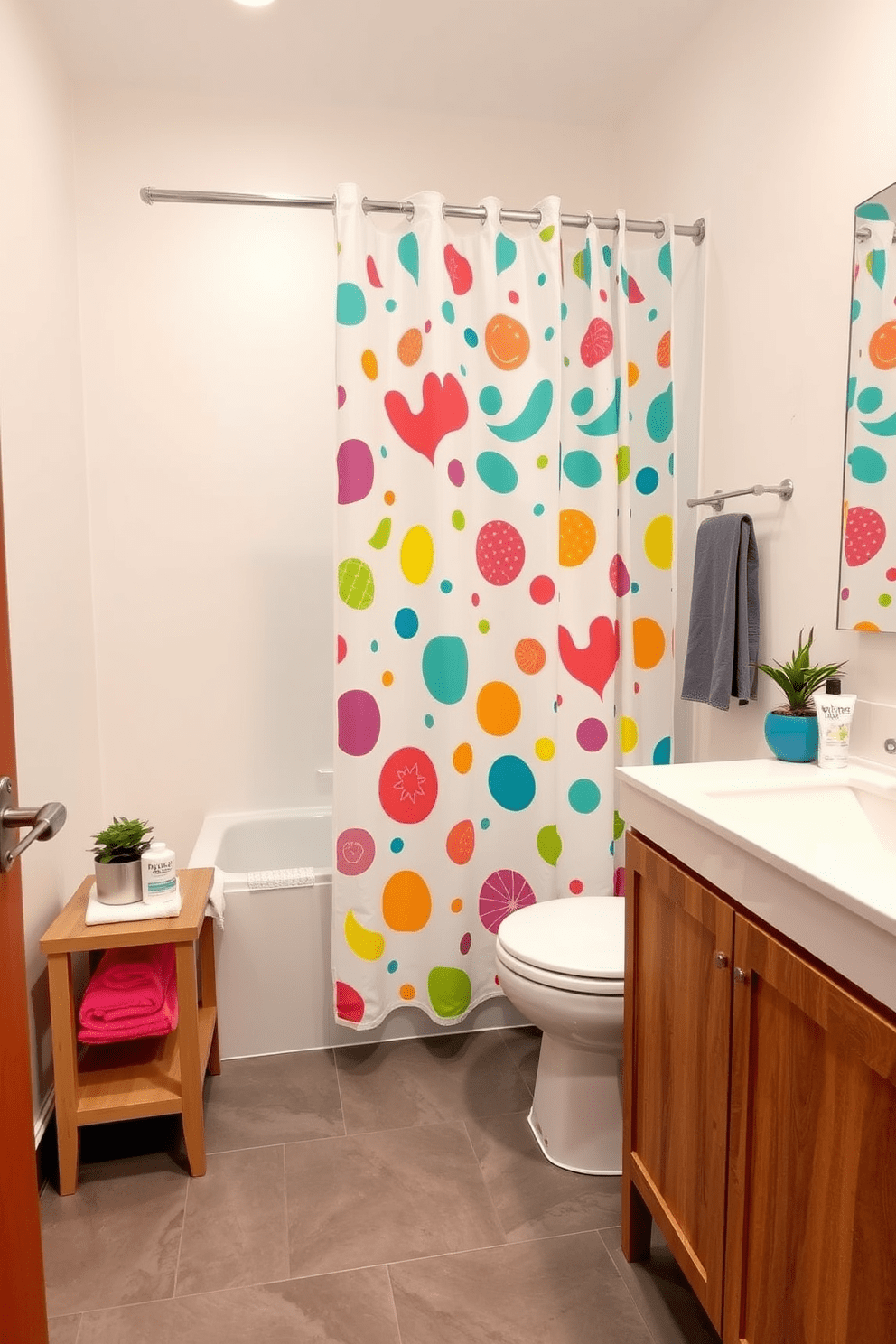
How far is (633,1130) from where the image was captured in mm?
1621

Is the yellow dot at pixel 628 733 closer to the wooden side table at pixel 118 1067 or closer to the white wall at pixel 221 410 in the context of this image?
the white wall at pixel 221 410

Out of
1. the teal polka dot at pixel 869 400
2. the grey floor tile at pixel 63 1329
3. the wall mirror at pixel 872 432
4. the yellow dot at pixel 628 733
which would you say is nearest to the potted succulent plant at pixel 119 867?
the grey floor tile at pixel 63 1329

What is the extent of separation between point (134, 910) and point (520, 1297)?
1049mm

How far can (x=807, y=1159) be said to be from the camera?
1.06 metres

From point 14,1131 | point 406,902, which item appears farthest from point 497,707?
point 14,1131

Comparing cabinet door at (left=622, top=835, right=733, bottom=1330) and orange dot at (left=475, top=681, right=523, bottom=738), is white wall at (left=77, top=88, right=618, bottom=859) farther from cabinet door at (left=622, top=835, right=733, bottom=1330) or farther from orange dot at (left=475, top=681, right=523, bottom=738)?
cabinet door at (left=622, top=835, right=733, bottom=1330)

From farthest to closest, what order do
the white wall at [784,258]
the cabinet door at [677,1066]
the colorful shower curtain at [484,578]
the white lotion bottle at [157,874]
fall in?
1. the colorful shower curtain at [484,578]
2. the white lotion bottle at [157,874]
3. the white wall at [784,258]
4. the cabinet door at [677,1066]

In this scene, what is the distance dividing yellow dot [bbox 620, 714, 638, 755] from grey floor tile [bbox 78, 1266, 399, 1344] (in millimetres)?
1310

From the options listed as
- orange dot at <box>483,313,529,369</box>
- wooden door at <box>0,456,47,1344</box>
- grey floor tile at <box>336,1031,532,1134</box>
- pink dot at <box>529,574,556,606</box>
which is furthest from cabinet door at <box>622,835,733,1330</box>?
orange dot at <box>483,313,529,369</box>

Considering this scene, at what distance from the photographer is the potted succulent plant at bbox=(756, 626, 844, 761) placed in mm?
1728

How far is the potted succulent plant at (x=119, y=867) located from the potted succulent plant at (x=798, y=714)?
1.37 m

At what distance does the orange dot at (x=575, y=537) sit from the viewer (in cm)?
228

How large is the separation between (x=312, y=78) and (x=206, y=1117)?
9.05 ft

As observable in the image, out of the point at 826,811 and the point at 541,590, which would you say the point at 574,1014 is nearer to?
the point at 826,811
